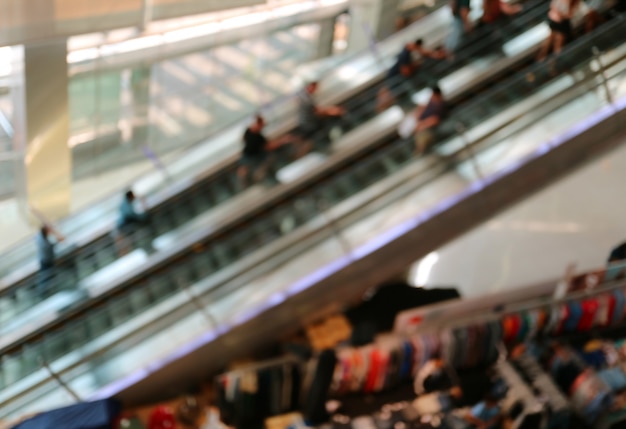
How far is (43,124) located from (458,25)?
6196 mm

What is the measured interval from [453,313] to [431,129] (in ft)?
7.44

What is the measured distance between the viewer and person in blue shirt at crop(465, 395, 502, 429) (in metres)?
9.40

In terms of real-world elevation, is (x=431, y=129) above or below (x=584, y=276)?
above

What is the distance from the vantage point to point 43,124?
12688 millimetres

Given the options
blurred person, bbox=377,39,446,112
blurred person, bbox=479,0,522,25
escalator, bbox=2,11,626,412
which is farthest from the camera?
blurred person, bbox=479,0,522,25

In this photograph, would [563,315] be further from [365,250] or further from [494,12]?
[494,12]

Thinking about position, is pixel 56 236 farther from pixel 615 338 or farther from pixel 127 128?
pixel 615 338

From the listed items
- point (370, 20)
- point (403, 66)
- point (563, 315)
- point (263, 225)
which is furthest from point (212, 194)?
point (370, 20)

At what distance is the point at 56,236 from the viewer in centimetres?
1095

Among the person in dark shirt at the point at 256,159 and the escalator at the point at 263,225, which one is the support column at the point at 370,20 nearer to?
the escalator at the point at 263,225

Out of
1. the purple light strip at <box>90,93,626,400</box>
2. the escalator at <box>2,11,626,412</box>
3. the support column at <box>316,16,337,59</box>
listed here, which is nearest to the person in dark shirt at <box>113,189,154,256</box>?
the escalator at <box>2,11,626,412</box>

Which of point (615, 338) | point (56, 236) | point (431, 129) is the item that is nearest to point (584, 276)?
point (615, 338)

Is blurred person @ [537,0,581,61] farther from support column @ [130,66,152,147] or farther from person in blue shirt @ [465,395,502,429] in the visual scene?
support column @ [130,66,152,147]

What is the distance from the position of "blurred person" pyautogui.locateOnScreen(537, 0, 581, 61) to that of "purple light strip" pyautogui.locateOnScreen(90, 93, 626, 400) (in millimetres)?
1199
